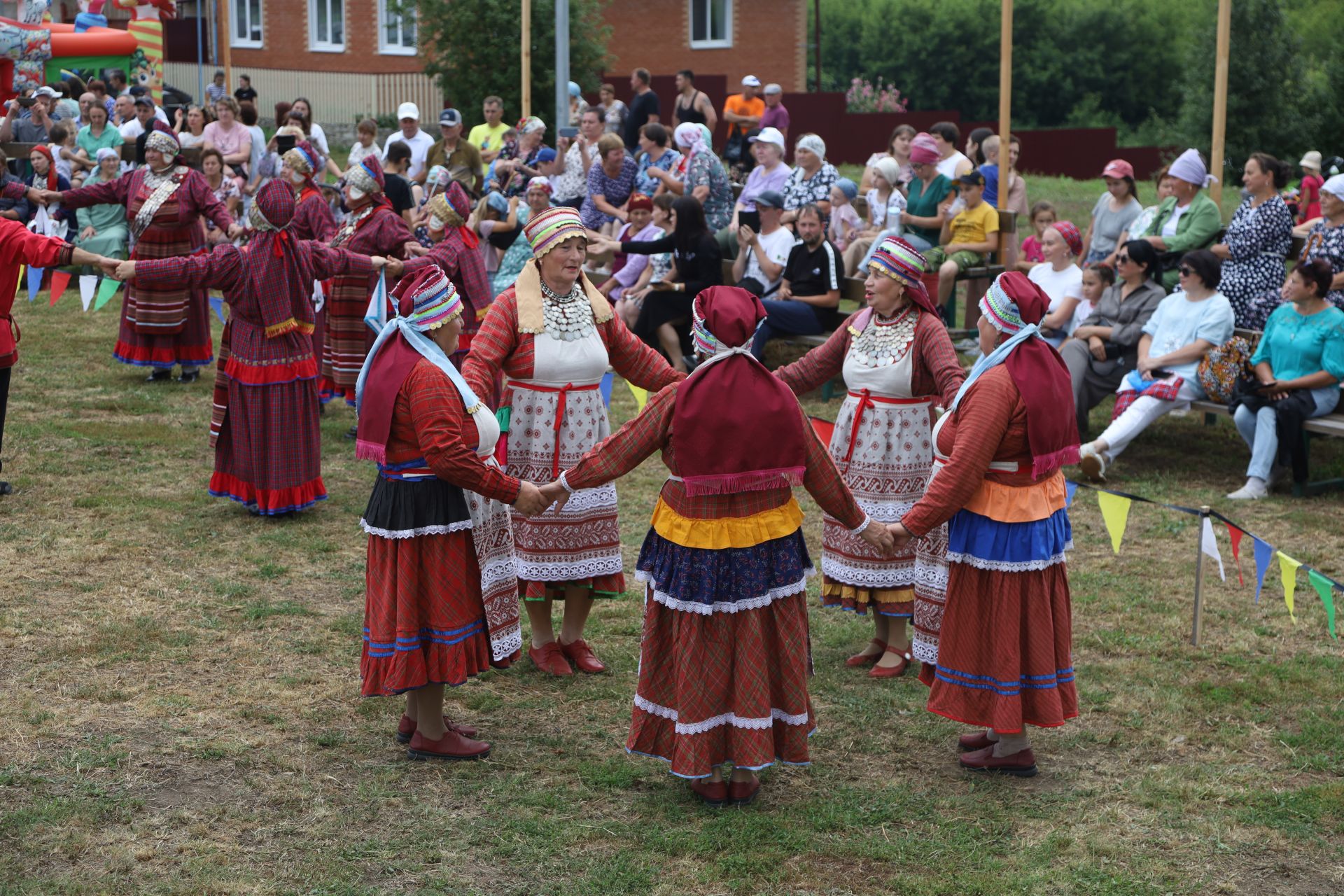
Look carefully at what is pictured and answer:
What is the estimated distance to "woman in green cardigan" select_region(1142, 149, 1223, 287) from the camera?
1084cm

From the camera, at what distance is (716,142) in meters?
27.1

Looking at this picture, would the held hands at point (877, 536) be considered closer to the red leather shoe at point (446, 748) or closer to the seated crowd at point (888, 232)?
the red leather shoe at point (446, 748)

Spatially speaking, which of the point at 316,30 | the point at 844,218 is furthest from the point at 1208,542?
the point at 316,30

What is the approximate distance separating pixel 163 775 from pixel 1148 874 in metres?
3.50

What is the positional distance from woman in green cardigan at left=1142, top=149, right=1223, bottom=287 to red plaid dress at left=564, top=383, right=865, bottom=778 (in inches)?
268

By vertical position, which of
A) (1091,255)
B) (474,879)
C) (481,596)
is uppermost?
(1091,255)

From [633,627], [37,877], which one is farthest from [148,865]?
[633,627]

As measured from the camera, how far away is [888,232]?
12.1m

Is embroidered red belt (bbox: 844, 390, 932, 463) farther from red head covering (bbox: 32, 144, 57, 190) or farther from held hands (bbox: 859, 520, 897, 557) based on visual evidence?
red head covering (bbox: 32, 144, 57, 190)

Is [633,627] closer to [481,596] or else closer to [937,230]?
[481,596]

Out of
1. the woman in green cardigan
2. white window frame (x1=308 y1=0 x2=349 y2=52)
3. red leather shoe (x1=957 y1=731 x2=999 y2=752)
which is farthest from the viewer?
white window frame (x1=308 y1=0 x2=349 y2=52)

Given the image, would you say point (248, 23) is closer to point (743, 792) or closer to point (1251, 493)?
point (1251, 493)

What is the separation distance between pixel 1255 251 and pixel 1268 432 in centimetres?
179

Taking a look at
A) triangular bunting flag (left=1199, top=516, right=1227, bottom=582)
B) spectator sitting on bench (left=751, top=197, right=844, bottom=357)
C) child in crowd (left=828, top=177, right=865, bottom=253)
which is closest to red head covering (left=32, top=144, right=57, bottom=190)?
spectator sitting on bench (left=751, top=197, right=844, bottom=357)
